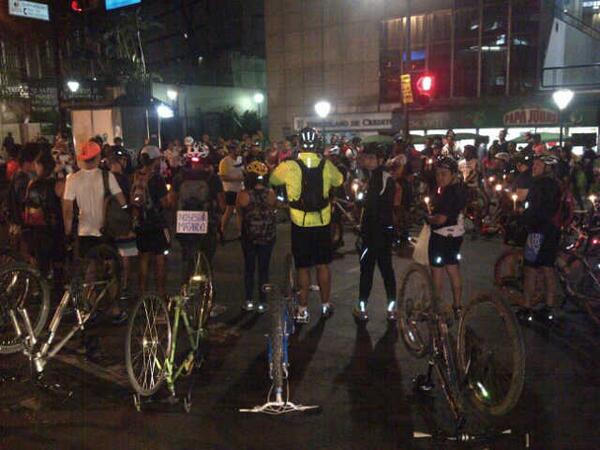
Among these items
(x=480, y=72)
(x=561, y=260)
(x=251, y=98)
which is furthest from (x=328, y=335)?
(x=251, y=98)

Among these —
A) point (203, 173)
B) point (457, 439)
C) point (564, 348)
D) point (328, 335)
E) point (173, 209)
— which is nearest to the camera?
point (457, 439)

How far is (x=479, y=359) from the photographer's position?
407cm

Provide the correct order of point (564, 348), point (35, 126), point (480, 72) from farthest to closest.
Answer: point (35, 126) < point (480, 72) < point (564, 348)

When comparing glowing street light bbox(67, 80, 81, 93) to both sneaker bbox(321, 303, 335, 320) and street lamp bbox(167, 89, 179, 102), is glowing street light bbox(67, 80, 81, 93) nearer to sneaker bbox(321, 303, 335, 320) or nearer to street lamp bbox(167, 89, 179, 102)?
street lamp bbox(167, 89, 179, 102)

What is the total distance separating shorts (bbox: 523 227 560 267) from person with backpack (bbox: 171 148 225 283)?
3.60 metres

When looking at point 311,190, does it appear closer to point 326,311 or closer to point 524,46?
point 326,311

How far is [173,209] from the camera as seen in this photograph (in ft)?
24.8

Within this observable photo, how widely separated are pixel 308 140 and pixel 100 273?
2641mm

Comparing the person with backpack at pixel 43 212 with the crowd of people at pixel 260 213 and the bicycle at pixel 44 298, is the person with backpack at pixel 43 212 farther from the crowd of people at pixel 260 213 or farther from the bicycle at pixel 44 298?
the bicycle at pixel 44 298

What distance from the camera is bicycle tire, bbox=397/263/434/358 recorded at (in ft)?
16.3

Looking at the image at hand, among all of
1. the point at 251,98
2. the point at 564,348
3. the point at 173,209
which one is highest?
the point at 251,98

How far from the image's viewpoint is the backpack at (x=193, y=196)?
688cm

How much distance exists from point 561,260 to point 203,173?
4.30m

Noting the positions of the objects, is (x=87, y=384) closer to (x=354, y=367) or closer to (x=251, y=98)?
(x=354, y=367)
